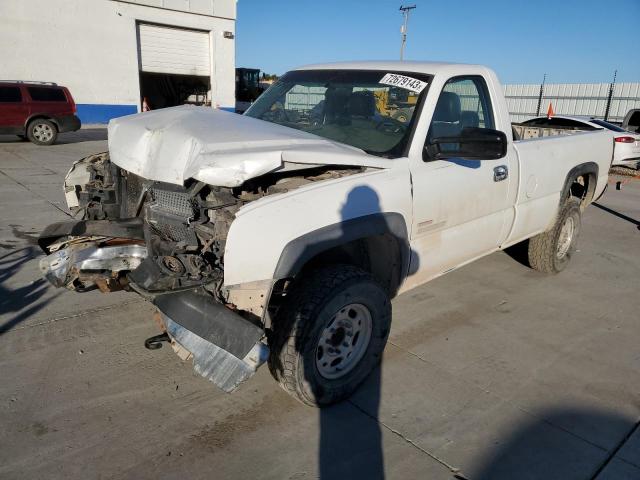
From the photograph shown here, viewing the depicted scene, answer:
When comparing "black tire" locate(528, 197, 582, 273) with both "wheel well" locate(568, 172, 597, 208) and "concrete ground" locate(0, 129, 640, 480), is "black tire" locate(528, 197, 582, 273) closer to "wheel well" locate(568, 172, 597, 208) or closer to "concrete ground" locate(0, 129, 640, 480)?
"wheel well" locate(568, 172, 597, 208)

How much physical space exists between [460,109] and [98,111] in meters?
22.4

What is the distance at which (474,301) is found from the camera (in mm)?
4754

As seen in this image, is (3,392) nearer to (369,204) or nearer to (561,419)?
(369,204)

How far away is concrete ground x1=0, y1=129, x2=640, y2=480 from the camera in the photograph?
2.58 metres

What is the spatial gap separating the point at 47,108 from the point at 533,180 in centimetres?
1537

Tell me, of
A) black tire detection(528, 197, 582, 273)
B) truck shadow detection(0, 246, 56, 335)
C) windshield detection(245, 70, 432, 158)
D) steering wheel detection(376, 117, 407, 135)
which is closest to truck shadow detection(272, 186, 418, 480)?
windshield detection(245, 70, 432, 158)

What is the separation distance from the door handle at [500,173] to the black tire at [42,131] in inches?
602

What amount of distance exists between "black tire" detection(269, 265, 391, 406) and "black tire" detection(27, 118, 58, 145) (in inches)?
603

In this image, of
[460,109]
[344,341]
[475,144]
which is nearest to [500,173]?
[460,109]

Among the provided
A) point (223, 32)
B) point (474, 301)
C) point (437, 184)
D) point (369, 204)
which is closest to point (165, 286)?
point (369, 204)

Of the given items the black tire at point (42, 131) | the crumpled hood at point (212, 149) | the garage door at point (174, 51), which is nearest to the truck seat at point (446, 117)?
the crumpled hood at point (212, 149)

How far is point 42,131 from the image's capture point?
15.3 metres

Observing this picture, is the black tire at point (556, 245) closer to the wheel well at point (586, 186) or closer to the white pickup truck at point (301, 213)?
the wheel well at point (586, 186)

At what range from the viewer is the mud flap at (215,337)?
2.49 meters
